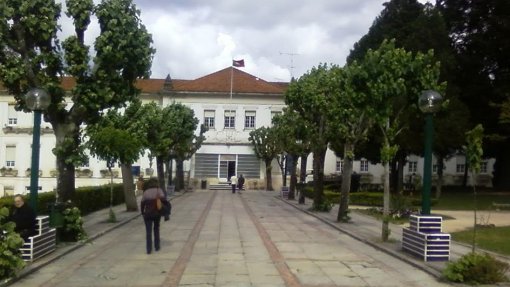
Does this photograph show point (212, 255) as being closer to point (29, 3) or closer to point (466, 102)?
point (29, 3)

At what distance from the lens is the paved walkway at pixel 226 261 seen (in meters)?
12.2

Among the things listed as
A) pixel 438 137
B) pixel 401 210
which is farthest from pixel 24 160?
pixel 401 210

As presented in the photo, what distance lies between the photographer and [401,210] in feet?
94.3

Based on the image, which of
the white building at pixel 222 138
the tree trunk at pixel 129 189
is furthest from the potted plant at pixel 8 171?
the tree trunk at pixel 129 189

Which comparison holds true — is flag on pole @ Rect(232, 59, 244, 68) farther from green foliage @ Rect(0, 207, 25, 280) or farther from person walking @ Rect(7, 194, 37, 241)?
green foliage @ Rect(0, 207, 25, 280)

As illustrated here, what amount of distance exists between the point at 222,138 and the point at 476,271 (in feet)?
187

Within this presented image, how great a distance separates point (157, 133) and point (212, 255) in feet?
76.5

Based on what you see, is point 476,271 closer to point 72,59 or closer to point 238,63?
point 72,59

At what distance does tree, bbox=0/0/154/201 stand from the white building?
46848mm

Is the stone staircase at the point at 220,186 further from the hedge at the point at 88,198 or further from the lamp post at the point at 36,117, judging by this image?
the lamp post at the point at 36,117

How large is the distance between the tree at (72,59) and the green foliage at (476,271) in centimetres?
1156

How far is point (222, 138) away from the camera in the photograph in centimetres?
6862

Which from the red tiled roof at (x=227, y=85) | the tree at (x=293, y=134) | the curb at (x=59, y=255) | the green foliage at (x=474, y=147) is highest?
the red tiled roof at (x=227, y=85)

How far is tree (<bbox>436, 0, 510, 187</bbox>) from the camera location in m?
49.1
